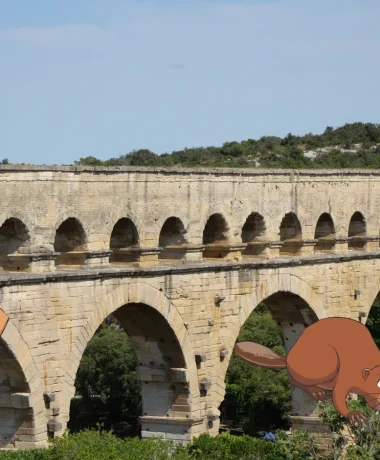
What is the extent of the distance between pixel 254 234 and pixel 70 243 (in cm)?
655

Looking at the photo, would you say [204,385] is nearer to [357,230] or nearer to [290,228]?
[290,228]

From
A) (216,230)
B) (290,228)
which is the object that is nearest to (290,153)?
(290,228)

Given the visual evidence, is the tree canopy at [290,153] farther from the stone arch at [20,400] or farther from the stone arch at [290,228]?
the stone arch at [20,400]

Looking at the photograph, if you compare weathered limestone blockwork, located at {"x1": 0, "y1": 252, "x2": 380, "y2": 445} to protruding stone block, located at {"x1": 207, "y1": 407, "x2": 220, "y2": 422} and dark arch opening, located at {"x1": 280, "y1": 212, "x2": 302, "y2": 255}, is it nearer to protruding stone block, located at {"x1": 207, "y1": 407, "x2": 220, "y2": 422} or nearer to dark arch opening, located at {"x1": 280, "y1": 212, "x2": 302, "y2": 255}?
protruding stone block, located at {"x1": 207, "y1": 407, "x2": 220, "y2": 422}

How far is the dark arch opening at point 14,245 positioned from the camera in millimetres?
27375

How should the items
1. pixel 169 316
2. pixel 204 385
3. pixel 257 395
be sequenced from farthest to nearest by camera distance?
1. pixel 257 395
2. pixel 204 385
3. pixel 169 316

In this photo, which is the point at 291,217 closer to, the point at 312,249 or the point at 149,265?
the point at 312,249

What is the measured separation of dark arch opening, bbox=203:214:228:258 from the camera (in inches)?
1296

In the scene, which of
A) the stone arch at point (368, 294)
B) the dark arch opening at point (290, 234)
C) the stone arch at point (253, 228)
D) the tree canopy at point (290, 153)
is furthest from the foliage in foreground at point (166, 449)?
the tree canopy at point (290, 153)

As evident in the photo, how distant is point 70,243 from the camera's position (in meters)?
28.9

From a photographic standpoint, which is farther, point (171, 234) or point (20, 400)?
point (171, 234)

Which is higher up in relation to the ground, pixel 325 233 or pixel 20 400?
pixel 325 233

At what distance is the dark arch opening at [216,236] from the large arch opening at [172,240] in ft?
4.26

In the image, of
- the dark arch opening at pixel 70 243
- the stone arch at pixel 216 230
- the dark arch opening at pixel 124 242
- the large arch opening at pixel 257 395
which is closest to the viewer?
the dark arch opening at pixel 70 243
